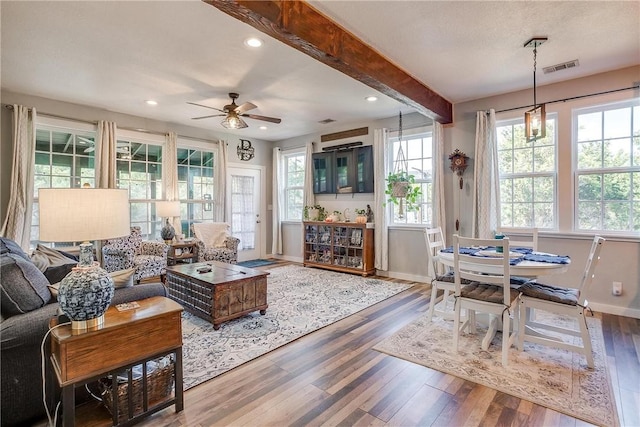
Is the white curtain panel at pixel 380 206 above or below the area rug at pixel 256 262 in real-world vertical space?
above

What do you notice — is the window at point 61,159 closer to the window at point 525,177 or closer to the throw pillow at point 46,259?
the throw pillow at point 46,259

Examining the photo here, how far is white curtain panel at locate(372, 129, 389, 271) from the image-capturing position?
5375mm

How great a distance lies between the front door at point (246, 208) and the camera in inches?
263

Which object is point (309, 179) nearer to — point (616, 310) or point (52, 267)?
point (52, 267)

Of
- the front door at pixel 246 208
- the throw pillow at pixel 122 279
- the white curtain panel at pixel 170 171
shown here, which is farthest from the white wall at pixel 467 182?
the throw pillow at pixel 122 279

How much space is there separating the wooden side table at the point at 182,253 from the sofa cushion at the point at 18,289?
3170 millimetres

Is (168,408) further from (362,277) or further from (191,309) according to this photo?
(362,277)

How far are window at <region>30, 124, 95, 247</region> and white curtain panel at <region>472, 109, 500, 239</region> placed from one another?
5.52 meters

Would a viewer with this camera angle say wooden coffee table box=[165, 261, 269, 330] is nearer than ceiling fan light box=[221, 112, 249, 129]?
Yes

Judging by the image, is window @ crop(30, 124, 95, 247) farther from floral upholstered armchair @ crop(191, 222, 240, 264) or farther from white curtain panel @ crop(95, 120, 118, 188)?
floral upholstered armchair @ crop(191, 222, 240, 264)

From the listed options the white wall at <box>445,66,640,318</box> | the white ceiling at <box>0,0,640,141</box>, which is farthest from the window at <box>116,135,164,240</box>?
the white wall at <box>445,66,640,318</box>

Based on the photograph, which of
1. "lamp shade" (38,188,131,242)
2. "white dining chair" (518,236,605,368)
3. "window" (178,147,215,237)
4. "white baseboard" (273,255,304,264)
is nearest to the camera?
"lamp shade" (38,188,131,242)

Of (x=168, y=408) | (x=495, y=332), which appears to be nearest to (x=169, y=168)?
(x=168, y=408)

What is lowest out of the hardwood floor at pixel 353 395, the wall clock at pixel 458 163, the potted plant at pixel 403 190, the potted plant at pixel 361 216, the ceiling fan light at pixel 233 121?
the hardwood floor at pixel 353 395
